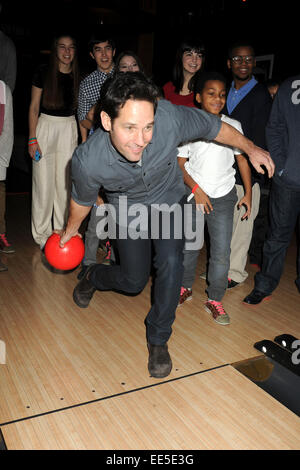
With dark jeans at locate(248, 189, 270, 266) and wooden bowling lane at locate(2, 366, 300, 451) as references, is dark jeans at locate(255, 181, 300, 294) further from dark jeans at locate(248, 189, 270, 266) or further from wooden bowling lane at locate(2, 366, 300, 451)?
wooden bowling lane at locate(2, 366, 300, 451)

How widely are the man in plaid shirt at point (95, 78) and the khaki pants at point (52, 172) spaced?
0.36 meters

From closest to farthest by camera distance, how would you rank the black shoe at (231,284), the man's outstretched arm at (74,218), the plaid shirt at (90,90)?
1. the man's outstretched arm at (74,218)
2. the plaid shirt at (90,90)
3. the black shoe at (231,284)

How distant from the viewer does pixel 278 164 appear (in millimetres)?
2070

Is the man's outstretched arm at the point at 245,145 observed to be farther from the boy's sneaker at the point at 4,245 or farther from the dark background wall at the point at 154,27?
the boy's sneaker at the point at 4,245

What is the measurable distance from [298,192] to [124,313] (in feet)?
3.57

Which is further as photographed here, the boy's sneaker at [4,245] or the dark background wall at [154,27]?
the dark background wall at [154,27]

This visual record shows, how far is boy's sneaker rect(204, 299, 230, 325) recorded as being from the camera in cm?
208

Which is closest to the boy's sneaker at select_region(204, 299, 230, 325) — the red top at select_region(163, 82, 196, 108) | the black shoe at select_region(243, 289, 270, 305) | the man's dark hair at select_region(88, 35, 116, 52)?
the black shoe at select_region(243, 289, 270, 305)

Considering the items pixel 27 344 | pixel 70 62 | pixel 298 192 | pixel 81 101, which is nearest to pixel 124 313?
pixel 27 344

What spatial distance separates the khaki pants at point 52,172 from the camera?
9.10ft

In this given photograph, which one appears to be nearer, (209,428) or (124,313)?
(209,428)

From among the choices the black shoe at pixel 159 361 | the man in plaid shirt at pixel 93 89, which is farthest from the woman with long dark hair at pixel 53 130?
the black shoe at pixel 159 361

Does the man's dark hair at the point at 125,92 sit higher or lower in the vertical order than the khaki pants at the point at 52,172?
higher
